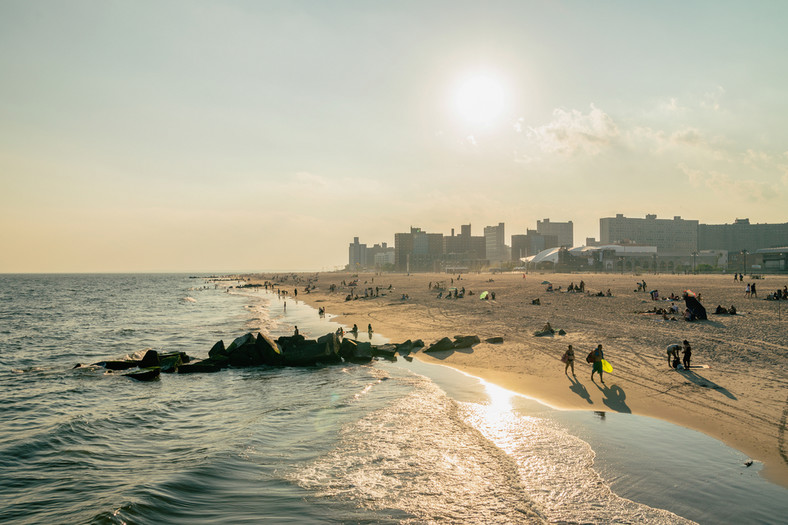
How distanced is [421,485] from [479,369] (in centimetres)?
1226

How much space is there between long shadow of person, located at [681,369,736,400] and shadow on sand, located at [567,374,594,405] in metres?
4.19

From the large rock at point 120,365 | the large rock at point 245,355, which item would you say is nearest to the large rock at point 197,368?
the large rock at point 245,355

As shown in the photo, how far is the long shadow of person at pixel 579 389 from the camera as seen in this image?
16519 mm

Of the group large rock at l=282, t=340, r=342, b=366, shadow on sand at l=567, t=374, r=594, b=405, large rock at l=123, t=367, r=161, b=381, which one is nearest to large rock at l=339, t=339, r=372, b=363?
large rock at l=282, t=340, r=342, b=366

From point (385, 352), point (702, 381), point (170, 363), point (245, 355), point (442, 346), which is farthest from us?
point (442, 346)

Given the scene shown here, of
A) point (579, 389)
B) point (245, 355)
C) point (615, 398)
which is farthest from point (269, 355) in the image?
point (615, 398)

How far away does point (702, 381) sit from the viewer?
1697 centimetres

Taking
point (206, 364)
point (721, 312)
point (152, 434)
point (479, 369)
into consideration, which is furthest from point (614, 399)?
point (721, 312)

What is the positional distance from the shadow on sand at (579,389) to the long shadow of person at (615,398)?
554 millimetres

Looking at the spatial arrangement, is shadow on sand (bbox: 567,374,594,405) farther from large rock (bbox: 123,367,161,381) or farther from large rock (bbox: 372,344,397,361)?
large rock (bbox: 123,367,161,381)

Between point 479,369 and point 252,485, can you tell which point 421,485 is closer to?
point 252,485

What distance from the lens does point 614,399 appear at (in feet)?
52.5

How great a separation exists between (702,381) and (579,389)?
4.74 metres

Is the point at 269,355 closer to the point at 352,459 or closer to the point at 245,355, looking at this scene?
the point at 245,355
